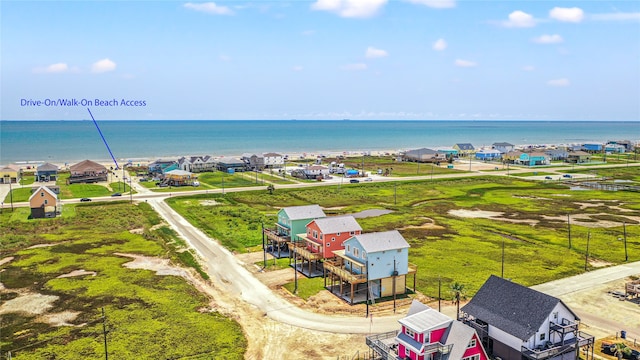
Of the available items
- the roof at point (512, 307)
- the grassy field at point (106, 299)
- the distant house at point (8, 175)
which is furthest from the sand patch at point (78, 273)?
the distant house at point (8, 175)

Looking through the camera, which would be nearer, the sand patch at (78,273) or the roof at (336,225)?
the sand patch at (78,273)

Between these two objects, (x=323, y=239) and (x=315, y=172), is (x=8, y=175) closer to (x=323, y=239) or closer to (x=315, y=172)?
(x=315, y=172)

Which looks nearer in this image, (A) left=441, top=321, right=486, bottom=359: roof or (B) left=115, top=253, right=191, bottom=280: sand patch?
(A) left=441, top=321, right=486, bottom=359: roof

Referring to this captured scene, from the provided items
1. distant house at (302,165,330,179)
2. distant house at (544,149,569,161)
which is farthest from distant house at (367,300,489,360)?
distant house at (544,149,569,161)

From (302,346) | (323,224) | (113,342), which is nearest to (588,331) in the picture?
(302,346)

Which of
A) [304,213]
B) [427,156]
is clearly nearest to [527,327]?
[304,213]

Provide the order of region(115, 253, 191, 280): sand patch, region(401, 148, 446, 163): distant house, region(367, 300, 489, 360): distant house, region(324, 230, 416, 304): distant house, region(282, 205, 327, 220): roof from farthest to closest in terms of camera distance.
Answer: region(401, 148, 446, 163): distant house
region(282, 205, 327, 220): roof
region(115, 253, 191, 280): sand patch
region(324, 230, 416, 304): distant house
region(367, 300, 489, 360): distant house

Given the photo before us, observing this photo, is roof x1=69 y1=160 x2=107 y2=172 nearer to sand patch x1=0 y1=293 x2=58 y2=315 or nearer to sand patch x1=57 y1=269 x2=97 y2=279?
Result: sand patch x1=57 y1=269 x2=97 y2=279

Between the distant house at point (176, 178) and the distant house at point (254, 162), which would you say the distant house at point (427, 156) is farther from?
the distant house at point (176, 178)
